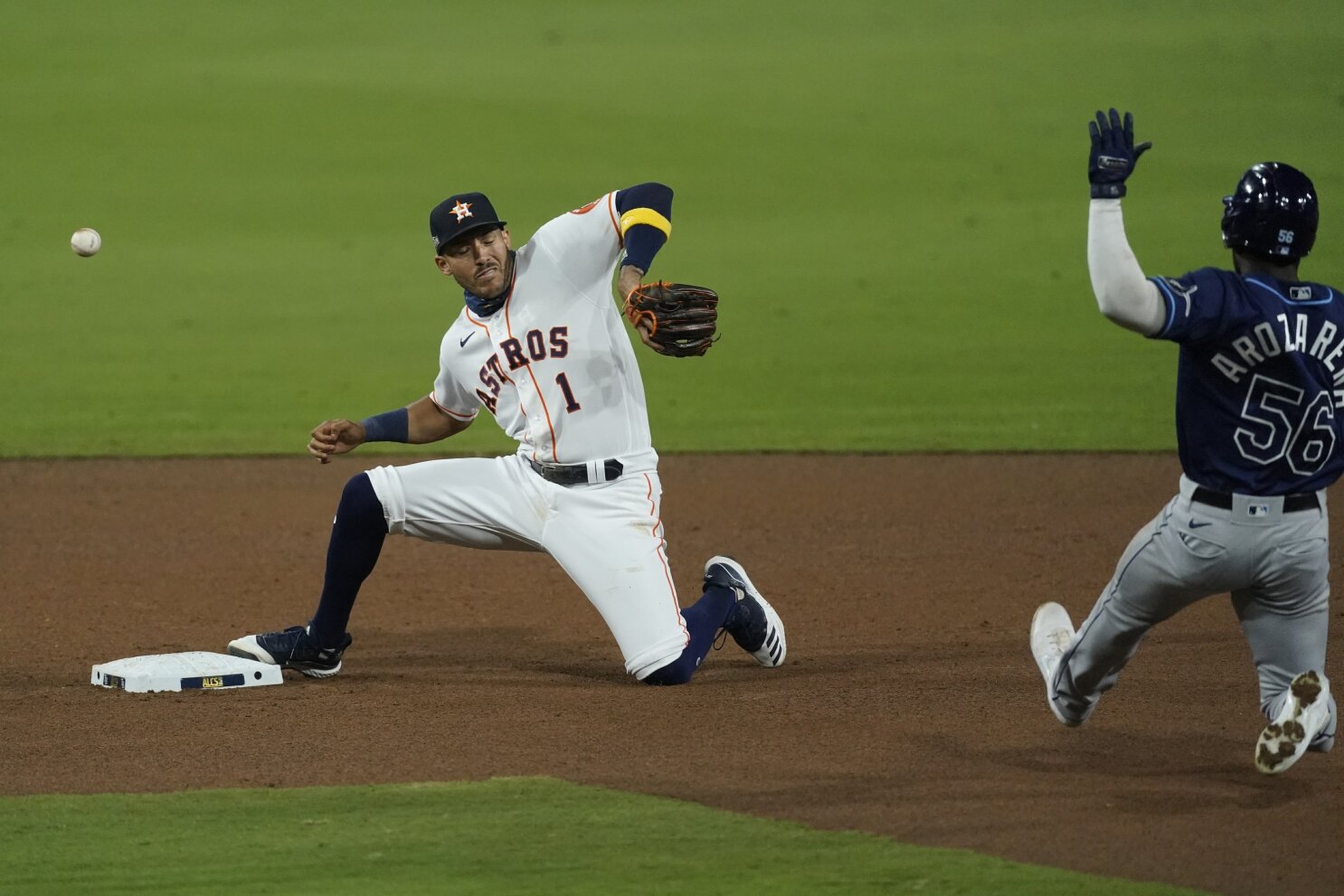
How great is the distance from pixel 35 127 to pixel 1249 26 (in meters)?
15.0

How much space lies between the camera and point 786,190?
18641 millimetres

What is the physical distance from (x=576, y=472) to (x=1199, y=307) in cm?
227

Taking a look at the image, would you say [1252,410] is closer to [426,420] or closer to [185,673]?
[426,420]

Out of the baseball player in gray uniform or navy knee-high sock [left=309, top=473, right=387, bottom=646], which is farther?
navy knee-high sock [left=309, top=473, right=387, bottom=646]

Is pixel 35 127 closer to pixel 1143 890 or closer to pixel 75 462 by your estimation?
pixel 75 462

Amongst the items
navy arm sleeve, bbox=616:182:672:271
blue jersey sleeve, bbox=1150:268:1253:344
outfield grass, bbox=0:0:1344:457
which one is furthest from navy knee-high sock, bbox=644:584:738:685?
outfield grass, bbox=0:0:1344:457

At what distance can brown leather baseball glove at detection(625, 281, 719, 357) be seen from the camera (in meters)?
5.09

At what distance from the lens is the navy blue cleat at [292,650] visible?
583 centimetres

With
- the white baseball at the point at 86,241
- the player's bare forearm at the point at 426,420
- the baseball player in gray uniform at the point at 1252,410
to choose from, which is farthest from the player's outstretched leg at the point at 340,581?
the white baseball at the point at 86,241

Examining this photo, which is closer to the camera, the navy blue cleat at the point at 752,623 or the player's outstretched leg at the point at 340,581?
the player's outstretched leg at the point at 340,581

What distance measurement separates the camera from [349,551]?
577 cm

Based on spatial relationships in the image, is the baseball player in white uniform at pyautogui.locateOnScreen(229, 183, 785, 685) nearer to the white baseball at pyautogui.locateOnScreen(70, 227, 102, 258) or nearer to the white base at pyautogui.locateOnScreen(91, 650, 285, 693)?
the white base at pyautogui.locateOnScreen(91, 650, 285, 693)

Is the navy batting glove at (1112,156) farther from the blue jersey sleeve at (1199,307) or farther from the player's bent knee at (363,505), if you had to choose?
the player's bent knee at (363,505)

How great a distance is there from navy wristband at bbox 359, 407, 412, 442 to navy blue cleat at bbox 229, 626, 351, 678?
2.35 ft
